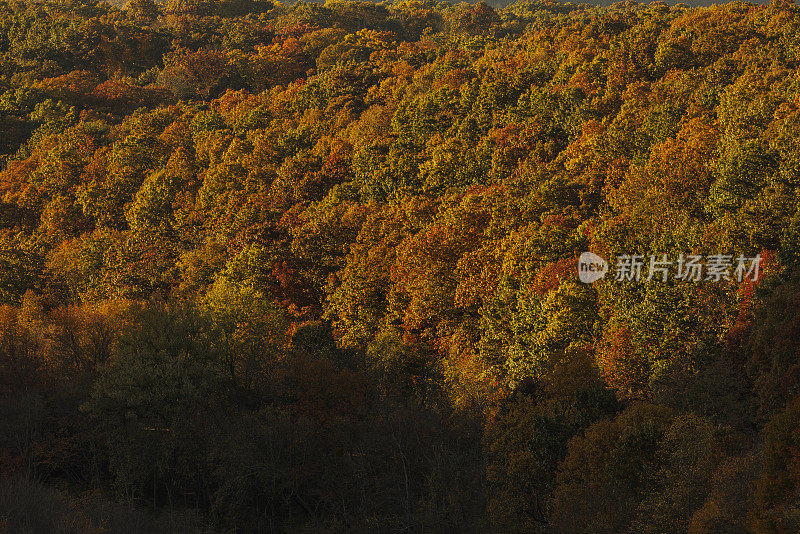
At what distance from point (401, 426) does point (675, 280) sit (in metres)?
19.1

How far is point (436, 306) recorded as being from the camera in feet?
186

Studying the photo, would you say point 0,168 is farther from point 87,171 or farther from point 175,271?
point 175,271

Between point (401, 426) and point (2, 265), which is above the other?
point (2, 265)

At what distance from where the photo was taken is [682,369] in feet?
139

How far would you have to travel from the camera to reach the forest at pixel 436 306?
111ft

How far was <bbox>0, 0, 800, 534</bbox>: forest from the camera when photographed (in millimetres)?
33719

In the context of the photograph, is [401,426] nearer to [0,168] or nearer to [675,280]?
[675,280]

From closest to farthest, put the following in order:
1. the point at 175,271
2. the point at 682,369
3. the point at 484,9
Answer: the point at 682,369, the point at 175,271, the point at 484,9

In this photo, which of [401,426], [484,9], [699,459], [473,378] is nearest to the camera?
[699,459]

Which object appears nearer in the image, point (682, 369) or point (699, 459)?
point (699, 459)

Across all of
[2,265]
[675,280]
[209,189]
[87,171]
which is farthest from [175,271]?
[675,280]

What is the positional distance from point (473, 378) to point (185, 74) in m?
114

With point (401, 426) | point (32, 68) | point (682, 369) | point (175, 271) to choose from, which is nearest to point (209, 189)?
point (175, 271)

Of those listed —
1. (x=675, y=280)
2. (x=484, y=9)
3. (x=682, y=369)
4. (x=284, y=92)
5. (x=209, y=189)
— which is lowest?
(x=682, y=369)
